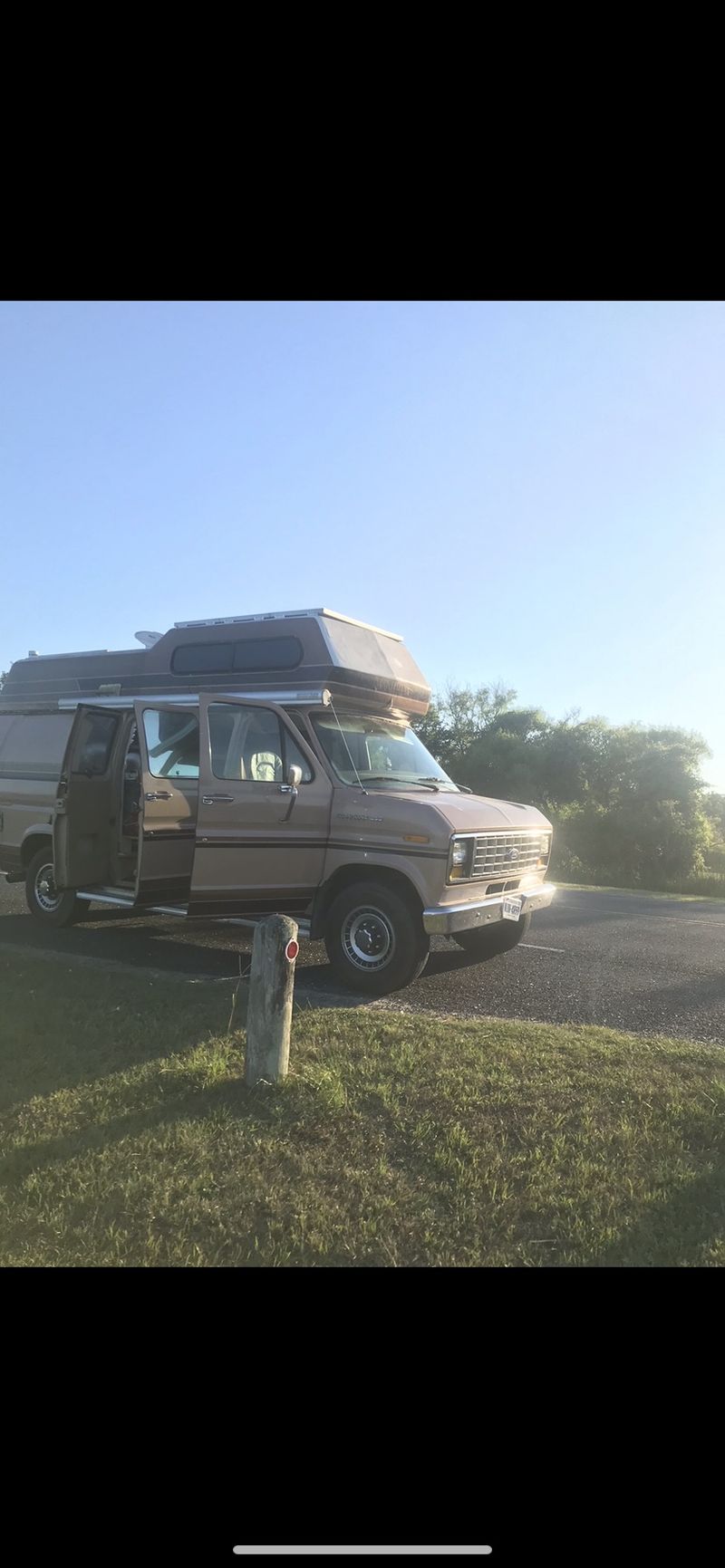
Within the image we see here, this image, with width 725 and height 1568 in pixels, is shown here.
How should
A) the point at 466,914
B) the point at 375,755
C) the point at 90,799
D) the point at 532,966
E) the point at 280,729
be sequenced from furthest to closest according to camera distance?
the point at 90,799
the point at 532,966
the point at 375,755
the point at 280,729
the point at 466,914

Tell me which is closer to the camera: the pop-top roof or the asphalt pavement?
the asphalt pavement

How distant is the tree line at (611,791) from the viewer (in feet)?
75.7

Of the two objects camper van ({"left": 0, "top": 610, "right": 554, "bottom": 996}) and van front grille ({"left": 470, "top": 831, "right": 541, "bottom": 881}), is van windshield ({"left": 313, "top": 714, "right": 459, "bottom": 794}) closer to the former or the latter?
camper van ({"left": 0, "top": 610, "right": 554, "bottom": 996})

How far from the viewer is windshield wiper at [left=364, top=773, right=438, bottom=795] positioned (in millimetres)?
7496

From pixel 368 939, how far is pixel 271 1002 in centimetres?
219

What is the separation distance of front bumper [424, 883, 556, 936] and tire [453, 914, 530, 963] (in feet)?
3.14

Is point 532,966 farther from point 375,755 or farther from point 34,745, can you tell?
point 34,745

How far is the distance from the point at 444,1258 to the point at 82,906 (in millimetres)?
6438

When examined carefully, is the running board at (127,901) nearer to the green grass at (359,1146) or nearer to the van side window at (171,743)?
the van side window at (171,743)

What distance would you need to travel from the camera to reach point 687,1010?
264 inches

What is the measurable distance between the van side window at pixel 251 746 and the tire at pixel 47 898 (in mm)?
2631

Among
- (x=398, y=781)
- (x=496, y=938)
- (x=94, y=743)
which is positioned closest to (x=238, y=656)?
(x=94, y=743)

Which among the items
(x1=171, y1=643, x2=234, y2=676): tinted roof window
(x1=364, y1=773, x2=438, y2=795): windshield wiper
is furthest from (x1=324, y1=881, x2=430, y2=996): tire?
(x1=171, y1=643, x2=234, y2=676): tinted roof window

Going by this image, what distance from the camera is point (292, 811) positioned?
7125mm
